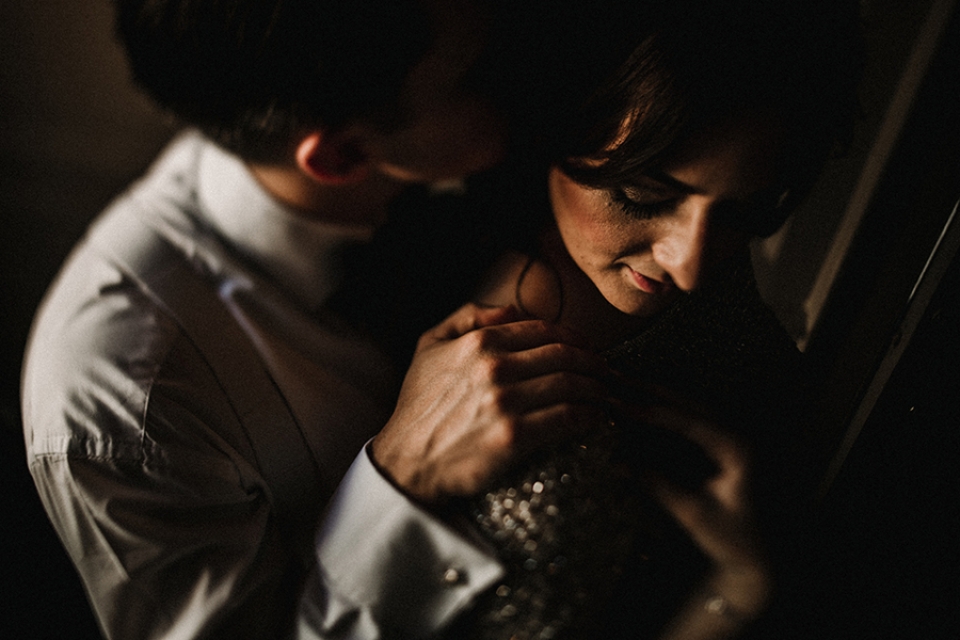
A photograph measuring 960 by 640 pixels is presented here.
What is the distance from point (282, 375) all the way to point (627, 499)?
43cm

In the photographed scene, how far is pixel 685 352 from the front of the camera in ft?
1.41

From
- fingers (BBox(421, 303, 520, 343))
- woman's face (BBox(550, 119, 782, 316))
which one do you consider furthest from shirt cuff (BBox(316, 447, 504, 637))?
woman's face (BBox(550, 119, 782, 316))

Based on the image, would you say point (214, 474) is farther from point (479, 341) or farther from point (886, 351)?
point (886, 351)

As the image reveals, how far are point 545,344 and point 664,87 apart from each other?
0.66 ft

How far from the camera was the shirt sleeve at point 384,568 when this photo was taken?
44 cm

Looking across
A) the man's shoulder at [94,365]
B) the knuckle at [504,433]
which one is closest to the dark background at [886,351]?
the knuckle at [504,433]

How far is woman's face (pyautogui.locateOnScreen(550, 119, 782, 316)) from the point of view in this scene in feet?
1.29

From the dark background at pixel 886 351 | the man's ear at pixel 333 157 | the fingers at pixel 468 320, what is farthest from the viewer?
the man's ear at pixel 333 157

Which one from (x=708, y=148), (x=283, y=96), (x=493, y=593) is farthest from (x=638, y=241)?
(x=283, y=96)

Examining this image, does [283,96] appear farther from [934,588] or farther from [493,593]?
[934,588]

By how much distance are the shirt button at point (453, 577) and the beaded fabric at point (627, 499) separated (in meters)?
0.02

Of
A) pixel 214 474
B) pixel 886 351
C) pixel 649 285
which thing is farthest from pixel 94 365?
pixel 886 351

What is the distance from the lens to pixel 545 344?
44cm

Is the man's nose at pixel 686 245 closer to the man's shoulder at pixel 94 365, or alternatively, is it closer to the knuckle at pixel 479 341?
the knuckle at pixel 479 341
